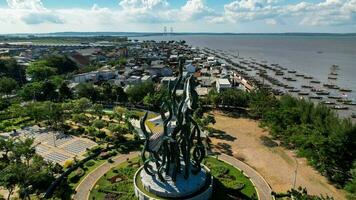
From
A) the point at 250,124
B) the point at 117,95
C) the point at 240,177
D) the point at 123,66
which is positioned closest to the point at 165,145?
the point at 240,177

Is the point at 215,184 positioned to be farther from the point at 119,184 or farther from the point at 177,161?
the point at 119,184

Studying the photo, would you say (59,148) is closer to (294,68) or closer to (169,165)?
(169,165)

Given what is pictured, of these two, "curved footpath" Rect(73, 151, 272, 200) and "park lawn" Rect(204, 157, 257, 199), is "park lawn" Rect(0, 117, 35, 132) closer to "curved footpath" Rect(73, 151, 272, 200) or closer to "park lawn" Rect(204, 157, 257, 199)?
"curved footpath" Rect(73, 151, 272, 200)

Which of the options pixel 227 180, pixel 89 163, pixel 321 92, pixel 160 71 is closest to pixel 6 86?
pixel 160 71

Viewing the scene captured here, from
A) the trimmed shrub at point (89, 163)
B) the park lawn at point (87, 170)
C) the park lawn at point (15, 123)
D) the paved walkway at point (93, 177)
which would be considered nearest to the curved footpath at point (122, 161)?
the paved walkway at point (93, 177)

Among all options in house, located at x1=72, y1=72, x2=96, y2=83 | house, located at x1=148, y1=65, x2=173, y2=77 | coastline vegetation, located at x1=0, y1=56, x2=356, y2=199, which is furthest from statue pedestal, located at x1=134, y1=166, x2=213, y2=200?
house, located at x1=148, y1=65, x2=173, y2=77

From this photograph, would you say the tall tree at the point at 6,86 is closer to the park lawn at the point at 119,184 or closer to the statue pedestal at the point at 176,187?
the park lawn at the point at 119,184
